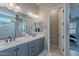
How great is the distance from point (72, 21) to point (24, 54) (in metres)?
1.07

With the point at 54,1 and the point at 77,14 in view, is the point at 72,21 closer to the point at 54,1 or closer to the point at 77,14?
the point at 77,14

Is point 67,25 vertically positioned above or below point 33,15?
below

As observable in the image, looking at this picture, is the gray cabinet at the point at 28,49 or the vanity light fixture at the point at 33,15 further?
the vanity light fixture at the point at 33,15

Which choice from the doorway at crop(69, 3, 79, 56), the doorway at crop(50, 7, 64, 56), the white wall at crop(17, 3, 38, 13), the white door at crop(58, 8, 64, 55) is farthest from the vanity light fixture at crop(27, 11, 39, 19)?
the doorway at crop(69, 3, 79, 56)

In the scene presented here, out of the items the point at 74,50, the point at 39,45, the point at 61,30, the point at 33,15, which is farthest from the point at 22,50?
the point at 74,50

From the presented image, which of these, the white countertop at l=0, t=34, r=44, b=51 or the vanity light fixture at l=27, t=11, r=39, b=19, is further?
the vanity light fixture at l=27, t=11, r=39, b=19

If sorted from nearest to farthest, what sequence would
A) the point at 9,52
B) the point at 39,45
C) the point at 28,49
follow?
the point at 9,52 < the point at 28,49 < the point at 39,45

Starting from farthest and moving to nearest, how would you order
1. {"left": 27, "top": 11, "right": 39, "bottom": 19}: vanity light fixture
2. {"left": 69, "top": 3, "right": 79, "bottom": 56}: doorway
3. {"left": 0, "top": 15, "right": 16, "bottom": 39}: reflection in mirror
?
1. {"left": 27, "top": 11, "right": 39, "bottom": 19}: vanity light fixture
2. {"left": 69, "top": 3, "right": 79, "bottom": 56}: doorway
3. {"left": 0, "top": 15, "right": 16, "bottom": 39}: reflection in mirror

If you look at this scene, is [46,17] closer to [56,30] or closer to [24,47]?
[56,30]

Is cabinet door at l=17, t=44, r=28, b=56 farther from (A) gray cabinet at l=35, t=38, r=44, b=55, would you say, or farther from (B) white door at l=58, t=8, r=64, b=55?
(B) white door at l=58, t=8, r=64, b=55

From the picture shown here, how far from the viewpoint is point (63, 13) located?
7.46 feet

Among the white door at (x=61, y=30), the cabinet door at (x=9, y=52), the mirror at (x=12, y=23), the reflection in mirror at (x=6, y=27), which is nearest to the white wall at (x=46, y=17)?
the white door at (x=61, y=30)

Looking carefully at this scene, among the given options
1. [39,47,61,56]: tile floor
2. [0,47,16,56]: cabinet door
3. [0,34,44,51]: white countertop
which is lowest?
[39,47,61,56]: tile floor

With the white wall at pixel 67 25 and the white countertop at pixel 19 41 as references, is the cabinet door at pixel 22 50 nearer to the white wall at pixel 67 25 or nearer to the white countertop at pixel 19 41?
the white countertop at pixel 19 41
